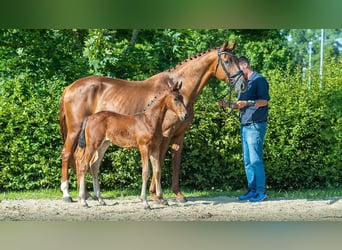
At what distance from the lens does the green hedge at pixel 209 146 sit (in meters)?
9.19

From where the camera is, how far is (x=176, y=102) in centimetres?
707

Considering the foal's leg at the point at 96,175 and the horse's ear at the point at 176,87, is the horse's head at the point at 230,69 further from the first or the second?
the foal's leg at the point at 96,175

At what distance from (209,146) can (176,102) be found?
230 centimetres

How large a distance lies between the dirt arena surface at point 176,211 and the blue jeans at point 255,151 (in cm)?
35

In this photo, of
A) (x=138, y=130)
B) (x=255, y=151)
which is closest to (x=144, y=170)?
(x=138, y=130)

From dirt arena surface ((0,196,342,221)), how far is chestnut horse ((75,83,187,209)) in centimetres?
27

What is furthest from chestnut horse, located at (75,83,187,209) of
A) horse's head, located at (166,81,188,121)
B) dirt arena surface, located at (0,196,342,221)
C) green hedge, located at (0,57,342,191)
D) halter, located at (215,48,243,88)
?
green hedge, located at (0,57,342,191)

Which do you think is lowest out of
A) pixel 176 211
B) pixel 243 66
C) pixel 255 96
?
pixel 176 211

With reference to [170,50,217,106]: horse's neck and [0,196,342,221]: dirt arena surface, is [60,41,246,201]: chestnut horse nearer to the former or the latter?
[170,50,217,106]: horse's neck

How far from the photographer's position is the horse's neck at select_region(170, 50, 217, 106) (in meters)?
7.80

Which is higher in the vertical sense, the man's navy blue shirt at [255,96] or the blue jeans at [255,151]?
the man's navy blue shirt at [255,96]

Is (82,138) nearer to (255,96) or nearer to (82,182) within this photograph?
(82,182)

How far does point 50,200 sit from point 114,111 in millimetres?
1644

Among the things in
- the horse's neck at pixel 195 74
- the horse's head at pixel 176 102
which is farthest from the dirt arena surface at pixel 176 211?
the horse's neck at pixel 195 74
